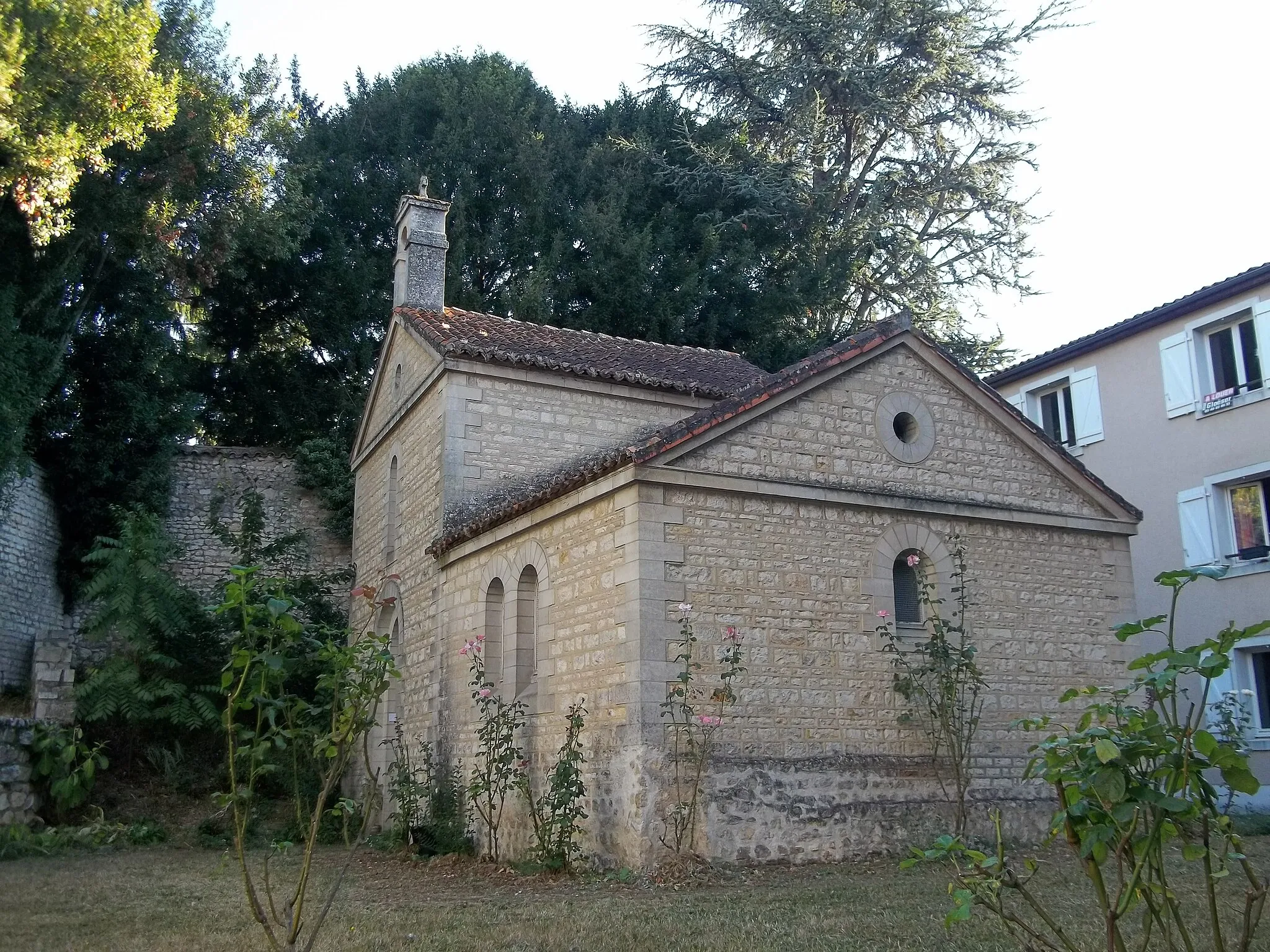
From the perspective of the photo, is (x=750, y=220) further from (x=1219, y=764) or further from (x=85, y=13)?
(x=1219, y=764)

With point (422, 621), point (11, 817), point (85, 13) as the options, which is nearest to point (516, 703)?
point (422, 621)

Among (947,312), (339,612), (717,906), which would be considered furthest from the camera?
(947,312)

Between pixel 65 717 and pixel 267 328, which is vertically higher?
pixel 267 328

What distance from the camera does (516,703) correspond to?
11.7m

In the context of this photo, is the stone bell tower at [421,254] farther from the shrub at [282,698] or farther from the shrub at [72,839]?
the shrub at [282,698]

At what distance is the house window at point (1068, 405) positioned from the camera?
19.5m

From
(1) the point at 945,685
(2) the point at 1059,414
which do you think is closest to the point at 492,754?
(1) the point at 945,685

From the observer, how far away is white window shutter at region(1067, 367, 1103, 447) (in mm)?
19469

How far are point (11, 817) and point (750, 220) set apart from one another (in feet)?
64.8

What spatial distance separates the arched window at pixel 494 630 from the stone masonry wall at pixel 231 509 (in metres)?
8.43

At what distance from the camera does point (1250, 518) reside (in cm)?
1725

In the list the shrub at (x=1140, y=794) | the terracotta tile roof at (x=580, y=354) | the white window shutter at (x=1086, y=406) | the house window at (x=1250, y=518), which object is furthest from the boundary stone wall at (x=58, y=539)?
the shrub at (x=1140, y=794)

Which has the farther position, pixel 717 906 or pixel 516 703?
pixel 516 703

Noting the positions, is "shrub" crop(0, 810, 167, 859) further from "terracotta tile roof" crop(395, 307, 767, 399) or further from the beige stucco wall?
the beige stucco wall
